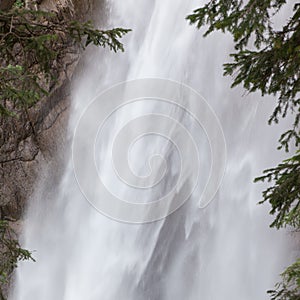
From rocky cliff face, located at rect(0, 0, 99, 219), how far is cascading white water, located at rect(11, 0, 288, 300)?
331 millimetres

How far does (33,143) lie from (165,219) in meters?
3.81

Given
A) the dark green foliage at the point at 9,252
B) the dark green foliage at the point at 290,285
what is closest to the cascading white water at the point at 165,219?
the dark green foliage at the point at 290,285

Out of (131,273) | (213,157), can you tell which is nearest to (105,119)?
(213,157)

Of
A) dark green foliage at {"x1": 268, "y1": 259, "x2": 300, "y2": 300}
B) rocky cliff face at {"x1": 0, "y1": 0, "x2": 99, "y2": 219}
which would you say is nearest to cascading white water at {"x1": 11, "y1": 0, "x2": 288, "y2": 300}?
rocky cliff face at {"x1": 0, "y1": 0, "x2": 99, "y2": 219}

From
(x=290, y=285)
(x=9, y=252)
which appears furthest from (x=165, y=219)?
(x=9, y=252)

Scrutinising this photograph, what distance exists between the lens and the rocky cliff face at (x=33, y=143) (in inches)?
437

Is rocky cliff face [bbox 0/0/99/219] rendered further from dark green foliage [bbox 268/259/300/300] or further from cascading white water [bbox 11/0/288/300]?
dark green foliage [bbox 268/259/300/300]

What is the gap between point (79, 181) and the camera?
11.5m

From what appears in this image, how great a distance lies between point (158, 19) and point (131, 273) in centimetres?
659

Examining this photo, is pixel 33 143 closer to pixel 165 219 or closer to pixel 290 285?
pixel 165 219

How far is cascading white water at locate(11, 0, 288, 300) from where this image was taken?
9953 mm

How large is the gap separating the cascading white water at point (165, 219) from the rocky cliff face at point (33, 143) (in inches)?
13.0

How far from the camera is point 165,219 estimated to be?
415 inches

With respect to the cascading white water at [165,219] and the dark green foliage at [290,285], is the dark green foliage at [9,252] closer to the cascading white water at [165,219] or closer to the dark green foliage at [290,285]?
the dark green foliage at [290,285]
